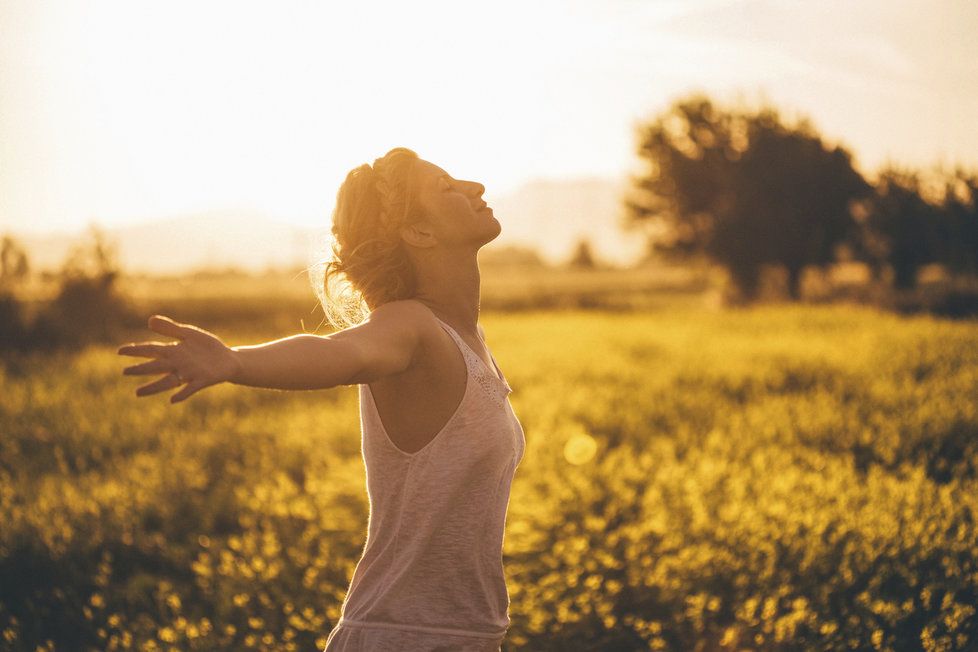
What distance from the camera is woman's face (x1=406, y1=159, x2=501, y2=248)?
2430 mm

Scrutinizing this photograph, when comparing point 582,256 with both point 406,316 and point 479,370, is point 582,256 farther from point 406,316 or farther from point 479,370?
point 406,316

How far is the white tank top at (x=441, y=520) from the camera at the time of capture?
88.8 inches

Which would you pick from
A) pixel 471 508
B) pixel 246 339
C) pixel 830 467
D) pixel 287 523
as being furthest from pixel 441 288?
pixel 246 339

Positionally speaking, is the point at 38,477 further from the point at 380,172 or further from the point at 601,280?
the point at 601,280

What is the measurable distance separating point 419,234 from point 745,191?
135 feet

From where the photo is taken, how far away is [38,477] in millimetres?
8508

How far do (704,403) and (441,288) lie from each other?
8510mm

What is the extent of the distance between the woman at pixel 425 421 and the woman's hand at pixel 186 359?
0.43 m

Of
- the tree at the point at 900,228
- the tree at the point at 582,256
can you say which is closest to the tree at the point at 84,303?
the tree at the point at 900,228

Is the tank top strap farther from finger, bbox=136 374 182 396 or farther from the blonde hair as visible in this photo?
finger, bbox=136 374 182 396

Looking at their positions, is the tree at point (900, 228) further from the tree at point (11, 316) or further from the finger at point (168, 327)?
the tree at point (11, 316)

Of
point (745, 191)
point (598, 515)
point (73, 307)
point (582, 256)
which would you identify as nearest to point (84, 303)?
point (73, 307)

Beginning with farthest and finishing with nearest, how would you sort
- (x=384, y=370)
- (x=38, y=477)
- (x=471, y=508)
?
(x=38, y=477)
(x=471, y=508)
(x=384, y=370)

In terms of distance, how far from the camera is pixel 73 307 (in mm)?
25328
